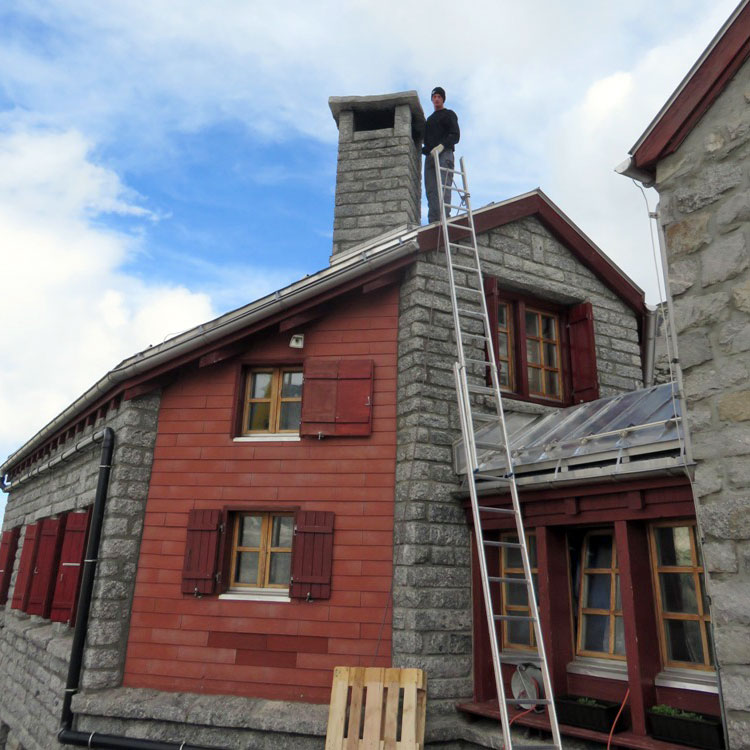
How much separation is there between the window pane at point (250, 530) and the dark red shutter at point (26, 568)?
16.7ft

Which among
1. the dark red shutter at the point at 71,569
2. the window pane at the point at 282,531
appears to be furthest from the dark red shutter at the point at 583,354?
the dark red shutter at the point at 71,569

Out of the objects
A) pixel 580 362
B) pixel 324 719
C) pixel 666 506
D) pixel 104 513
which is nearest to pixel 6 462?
pixel 104 513

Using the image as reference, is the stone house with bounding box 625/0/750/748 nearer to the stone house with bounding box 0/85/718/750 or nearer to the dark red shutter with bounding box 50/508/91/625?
the stone house with bounding box 0/85/718/750

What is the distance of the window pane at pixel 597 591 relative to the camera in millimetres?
6428

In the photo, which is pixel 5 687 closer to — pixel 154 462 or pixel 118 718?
pixel 118 718

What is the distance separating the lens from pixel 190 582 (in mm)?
7621

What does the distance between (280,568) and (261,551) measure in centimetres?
30

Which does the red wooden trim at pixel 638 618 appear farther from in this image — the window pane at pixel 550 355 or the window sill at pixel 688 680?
the window pane at pixel 550 355

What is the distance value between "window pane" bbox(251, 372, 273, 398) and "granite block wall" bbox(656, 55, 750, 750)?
4922 mm

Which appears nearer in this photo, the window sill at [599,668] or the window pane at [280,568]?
the window sill at [599,668]

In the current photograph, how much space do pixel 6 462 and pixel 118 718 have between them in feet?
29.7

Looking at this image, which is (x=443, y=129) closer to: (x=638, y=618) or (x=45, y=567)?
(x=638, y=618)

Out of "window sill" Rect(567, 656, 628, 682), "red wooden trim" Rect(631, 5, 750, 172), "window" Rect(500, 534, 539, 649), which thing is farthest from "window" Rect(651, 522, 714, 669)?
"red wooden trim" Rect(631, 5, 750, 172)

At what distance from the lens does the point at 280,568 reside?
770 centimetres
